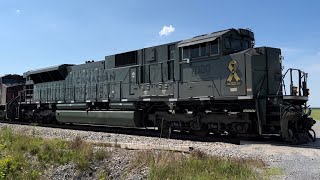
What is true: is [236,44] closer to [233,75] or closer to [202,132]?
[233,75]

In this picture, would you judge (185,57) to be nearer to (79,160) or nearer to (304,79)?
(304,79)

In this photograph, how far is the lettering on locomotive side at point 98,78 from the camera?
17703 mm

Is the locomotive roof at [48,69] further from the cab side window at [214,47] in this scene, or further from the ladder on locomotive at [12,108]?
the cab side window at [214,47]

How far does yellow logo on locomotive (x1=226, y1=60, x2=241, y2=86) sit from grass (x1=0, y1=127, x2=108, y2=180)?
→ 4.92 meters

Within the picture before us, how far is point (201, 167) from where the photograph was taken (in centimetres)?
741

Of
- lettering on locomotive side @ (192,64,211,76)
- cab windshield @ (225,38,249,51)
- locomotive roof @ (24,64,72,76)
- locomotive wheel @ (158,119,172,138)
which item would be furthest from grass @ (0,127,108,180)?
locomotive roof @ (24,64,72,76)

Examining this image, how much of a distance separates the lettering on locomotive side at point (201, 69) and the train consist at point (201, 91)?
36mm

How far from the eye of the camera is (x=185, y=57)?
13.5 meters

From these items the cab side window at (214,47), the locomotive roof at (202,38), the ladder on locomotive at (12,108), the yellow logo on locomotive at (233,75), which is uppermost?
the locomotive roof at (202,38)

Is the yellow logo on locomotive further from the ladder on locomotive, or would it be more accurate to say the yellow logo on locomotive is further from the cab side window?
the ladder on locomotive

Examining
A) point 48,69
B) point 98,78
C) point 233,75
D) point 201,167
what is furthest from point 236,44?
point 48,69

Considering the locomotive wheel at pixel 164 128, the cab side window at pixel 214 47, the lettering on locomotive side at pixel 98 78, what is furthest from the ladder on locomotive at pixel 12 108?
the cab side window at pixel 214 47

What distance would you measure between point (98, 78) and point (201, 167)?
481 inches

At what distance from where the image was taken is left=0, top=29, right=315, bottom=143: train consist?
11.4 metres
